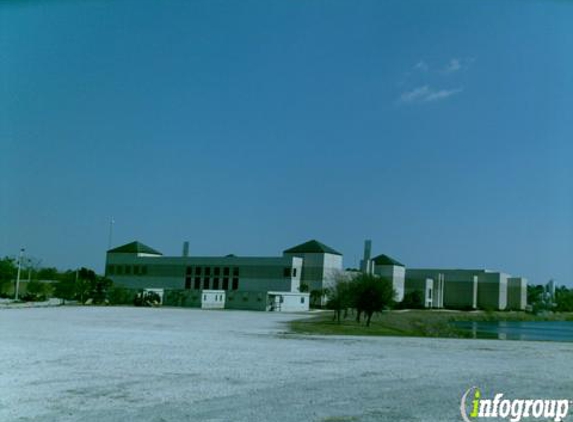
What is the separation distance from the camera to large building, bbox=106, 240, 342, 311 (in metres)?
98.6

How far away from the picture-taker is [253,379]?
49.1 ft

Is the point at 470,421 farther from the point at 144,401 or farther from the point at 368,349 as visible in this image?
the point at 368,349

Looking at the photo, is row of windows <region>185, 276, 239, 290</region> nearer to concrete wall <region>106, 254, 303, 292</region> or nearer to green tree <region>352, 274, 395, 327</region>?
concrete wall <region>106, 254, 303, 292</region>

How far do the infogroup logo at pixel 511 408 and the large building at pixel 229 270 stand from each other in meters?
80.2

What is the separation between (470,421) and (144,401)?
592 cm

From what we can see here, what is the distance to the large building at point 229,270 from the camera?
323 feet

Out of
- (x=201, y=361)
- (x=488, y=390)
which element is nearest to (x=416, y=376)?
(x=488, y=390)

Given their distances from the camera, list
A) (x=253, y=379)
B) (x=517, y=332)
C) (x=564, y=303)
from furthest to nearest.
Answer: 1. (x=564, y=303)
2. (x=517, y=332)
3. (x=253, y=379)

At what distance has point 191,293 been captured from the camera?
79938mm

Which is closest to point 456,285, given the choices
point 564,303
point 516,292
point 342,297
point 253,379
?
point 516,292

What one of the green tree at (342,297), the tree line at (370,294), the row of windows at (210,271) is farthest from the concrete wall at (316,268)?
the tree line at (370,294)

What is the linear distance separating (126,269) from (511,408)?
102m

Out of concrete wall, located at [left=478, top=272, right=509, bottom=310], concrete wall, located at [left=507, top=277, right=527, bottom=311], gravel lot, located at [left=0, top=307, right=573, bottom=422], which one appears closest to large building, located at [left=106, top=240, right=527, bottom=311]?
concrete wall, located at [left=478, top=272, right=509, bottom=310]

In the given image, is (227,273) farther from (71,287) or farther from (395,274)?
(395,274)
